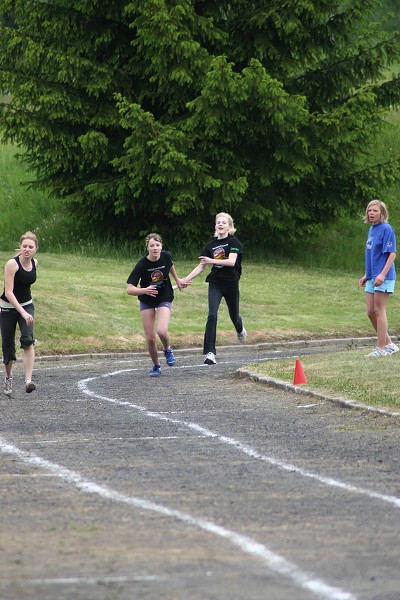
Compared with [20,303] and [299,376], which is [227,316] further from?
[20,303]

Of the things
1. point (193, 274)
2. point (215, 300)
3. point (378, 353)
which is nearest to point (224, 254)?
point (193, 274)

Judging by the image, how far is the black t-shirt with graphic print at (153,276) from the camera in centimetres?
1673

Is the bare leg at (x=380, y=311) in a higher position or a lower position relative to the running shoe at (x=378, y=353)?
higher

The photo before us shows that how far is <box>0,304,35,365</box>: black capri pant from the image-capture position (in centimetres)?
1481

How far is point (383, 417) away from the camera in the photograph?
12.2 m

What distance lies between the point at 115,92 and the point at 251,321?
12330 mm

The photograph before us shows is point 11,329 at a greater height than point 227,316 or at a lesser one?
greater

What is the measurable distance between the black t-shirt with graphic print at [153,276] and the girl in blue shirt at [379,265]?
260 cm

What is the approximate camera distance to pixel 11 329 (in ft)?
49.3

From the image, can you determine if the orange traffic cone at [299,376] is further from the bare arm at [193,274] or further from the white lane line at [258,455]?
the bare arm at [193,274]

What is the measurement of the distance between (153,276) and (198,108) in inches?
676

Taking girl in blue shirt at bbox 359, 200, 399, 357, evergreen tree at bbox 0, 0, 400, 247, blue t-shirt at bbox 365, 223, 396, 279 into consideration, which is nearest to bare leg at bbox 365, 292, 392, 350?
girl in blue shirt at bbox 359, 200, 399, 357

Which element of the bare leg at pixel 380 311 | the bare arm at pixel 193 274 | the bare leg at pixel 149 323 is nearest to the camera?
the bare leg at pixel 380 311

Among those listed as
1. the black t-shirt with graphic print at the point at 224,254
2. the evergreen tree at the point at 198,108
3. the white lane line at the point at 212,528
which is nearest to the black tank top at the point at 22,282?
the black t-shirt with graphic print at the point at 224,254
